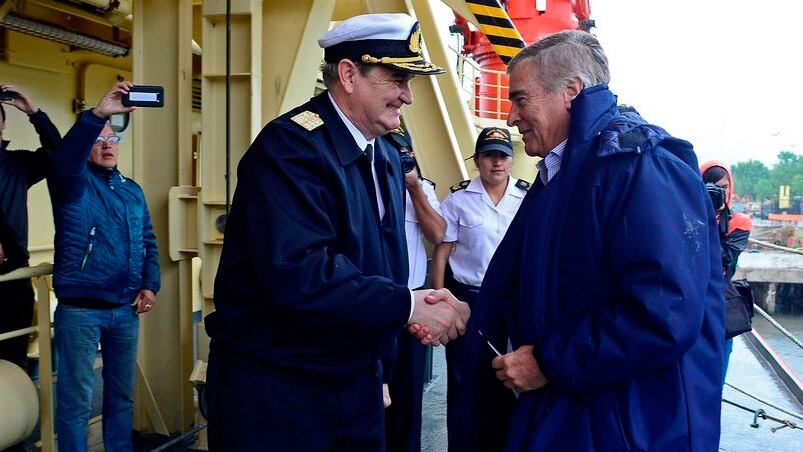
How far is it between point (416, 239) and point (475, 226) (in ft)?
1.35

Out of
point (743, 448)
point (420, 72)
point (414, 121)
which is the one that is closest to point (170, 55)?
point (414, 121)

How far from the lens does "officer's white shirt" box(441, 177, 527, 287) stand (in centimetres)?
483

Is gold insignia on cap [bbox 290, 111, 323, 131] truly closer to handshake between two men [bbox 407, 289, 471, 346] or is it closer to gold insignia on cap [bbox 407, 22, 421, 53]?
gold insignia on cap [bbox 407, 22, 421, 53]

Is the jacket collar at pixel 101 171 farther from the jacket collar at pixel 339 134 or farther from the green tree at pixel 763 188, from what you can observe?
the green tree at pixel 763 188

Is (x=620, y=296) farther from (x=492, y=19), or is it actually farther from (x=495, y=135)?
(x=492, y=19)

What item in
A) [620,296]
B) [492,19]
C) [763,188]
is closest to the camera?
[620,296]

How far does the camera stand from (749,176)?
54.6m

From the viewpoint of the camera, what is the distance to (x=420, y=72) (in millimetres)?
2318

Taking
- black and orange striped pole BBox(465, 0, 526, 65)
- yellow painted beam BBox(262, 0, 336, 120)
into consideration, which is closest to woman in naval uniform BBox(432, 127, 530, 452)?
black and orange striped pole BBox(465, 0, 526, 65)

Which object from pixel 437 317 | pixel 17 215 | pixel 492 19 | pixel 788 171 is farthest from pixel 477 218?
pixel 788 171

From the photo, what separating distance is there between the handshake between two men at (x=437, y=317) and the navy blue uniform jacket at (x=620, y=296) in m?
0.39

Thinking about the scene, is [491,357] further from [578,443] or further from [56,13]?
[56,13]

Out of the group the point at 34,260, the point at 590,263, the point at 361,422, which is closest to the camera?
the point at 590,263

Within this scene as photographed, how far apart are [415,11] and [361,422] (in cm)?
394
